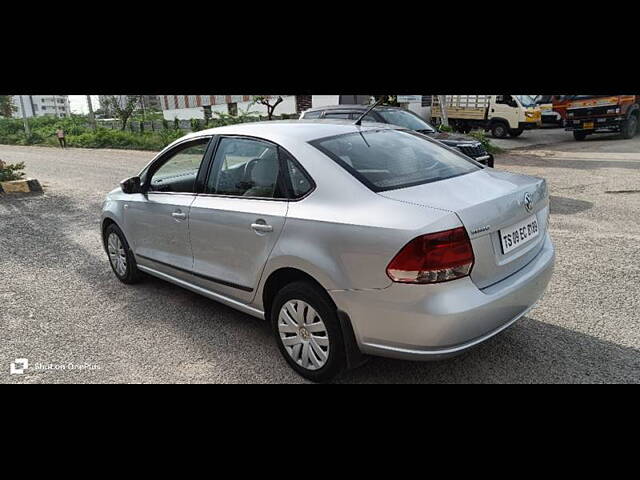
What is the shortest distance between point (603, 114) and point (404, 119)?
37.4ft

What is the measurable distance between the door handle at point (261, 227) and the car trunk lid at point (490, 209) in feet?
2.62

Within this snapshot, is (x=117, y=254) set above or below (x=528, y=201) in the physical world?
below

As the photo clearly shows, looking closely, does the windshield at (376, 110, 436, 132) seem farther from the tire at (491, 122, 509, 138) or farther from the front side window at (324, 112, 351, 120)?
the tire at (491, 122, 509, 138)

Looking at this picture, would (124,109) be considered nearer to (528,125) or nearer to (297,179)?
(528,125)

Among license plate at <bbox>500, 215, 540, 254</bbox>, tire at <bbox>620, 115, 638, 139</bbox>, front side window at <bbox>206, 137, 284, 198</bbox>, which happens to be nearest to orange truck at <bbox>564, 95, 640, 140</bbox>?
tire at <bbox>620, 115, 638, 139</bbox>

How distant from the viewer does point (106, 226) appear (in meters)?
5.30

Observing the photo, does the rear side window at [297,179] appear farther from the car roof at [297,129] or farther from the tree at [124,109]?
the tree at [124,109]

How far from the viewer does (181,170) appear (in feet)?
15.0

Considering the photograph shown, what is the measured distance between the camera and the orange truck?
16891 millimetres

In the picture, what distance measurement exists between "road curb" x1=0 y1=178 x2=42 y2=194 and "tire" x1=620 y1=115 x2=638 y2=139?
18.1m

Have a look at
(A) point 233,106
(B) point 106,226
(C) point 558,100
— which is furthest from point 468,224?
(A) point 233,106

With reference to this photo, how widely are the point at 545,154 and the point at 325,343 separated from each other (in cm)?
1431

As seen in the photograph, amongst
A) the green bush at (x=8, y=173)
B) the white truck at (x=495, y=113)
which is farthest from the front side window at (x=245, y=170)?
the white truck at (x=495, y=113)

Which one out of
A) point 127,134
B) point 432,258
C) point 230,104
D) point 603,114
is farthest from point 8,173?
point 230,104
